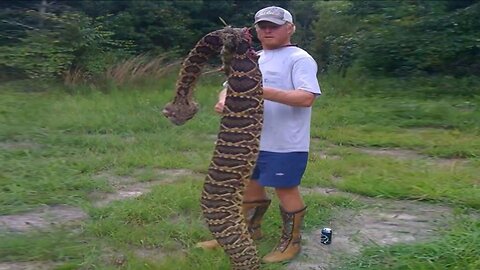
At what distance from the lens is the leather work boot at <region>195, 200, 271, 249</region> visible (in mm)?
4352

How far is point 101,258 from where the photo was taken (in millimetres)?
4172

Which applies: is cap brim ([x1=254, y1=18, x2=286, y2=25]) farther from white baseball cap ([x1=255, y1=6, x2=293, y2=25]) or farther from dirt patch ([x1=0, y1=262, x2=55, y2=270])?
dirt patch ([x1=0, y1=262, x2=55, y2=270])

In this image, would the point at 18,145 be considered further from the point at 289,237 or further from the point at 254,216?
the point at 289,237

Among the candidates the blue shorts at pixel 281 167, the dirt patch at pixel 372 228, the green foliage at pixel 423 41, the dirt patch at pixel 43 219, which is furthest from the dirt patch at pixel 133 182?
the green foliage at pixel 423 41

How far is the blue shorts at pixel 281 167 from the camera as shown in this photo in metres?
4.00

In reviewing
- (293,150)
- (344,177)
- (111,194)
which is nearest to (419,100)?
(344,177)

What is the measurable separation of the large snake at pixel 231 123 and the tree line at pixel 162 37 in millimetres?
7906

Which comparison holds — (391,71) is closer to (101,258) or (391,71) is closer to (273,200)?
(273,200)

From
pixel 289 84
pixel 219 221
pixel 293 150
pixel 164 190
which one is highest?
pixel 289 84

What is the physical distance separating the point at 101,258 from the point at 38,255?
343 mm

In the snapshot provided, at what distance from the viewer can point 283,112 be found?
3969 millimetres

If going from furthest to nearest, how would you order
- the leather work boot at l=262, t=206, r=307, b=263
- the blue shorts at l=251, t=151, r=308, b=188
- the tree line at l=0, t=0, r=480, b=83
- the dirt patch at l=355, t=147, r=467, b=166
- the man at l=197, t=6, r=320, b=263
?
the tree line at l=0, t=0, r=480, b=83 → the dirt patch at l=355, t=147, r=467, b=166 → the leather work boot at l=262, t=206, r=307, b=263 → the blue shorts at l=251, t=151, r=308, b=188 → the man at l=197, t=6, r=320, b=263

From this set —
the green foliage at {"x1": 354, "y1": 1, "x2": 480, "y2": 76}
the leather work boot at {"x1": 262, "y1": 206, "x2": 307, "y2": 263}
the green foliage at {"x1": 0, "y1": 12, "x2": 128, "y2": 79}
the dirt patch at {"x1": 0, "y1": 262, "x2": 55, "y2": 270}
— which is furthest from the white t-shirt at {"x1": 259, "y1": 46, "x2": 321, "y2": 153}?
the green foliage at {"x1": 354, "y1": 1, "x2": 480, "y2": 76}

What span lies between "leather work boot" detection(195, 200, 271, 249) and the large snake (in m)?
0.49
